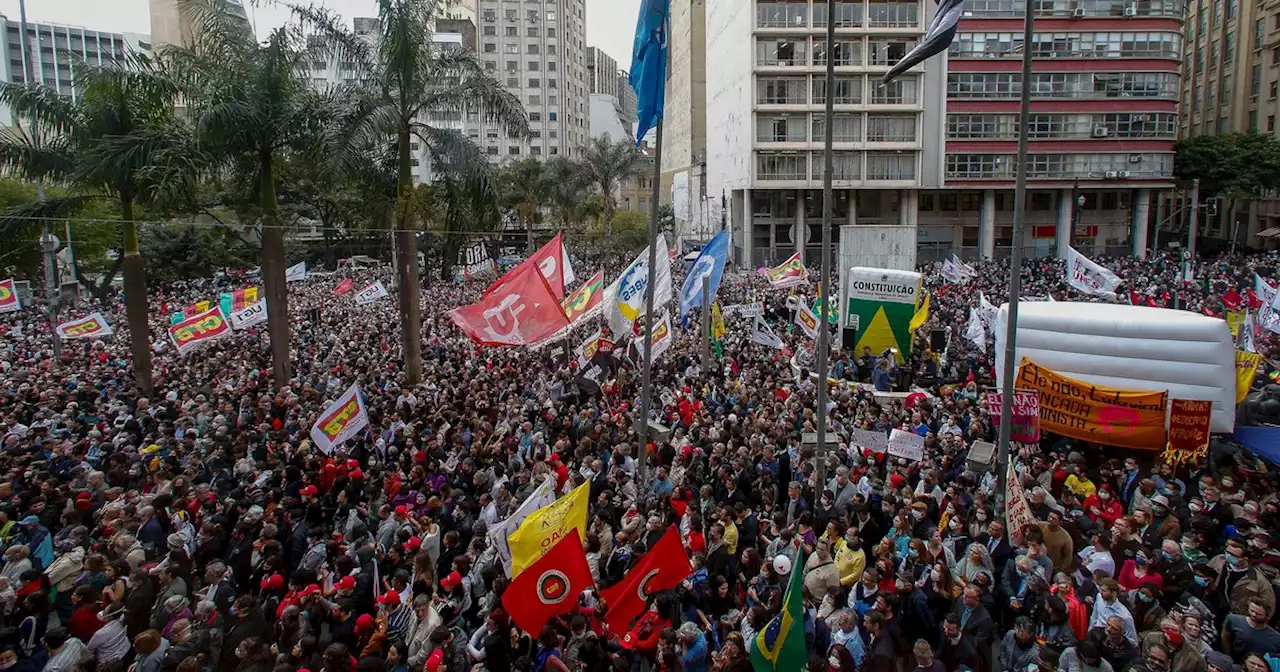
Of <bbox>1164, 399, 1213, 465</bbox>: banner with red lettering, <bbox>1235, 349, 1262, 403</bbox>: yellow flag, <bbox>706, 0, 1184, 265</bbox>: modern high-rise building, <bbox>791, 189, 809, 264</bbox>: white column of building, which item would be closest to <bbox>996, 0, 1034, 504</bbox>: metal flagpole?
<bbox>1164, 399, 1213, 465</bbox>: banner with red lettering

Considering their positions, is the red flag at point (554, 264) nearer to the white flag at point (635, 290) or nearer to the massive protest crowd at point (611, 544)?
the white flag at point (635, 290)

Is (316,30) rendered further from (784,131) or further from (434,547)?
(784,131)

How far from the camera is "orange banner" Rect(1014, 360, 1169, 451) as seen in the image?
12.5 m

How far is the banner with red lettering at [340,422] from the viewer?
12.6 metres

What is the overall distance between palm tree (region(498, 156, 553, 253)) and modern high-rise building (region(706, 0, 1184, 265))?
14027 mm

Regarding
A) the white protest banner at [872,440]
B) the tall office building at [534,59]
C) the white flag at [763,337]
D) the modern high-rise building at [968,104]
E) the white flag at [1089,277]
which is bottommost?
the white protest banner at [872,440]

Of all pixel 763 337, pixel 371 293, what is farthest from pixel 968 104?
pixel 371 293

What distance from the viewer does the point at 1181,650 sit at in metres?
6.13

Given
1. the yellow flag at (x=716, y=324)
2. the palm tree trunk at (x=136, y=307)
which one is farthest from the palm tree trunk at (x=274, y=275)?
the yellow flag at (x=716, y=324)

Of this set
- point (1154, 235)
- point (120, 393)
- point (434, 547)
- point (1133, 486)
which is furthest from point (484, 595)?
point (1154, 235)

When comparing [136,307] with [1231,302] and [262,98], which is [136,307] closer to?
[262,98]

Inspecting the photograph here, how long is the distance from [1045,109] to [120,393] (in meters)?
56.8

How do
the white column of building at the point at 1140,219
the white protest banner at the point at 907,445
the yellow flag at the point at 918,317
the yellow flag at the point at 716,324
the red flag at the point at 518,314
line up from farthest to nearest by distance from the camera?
the white column of building at the point at 1140,219
the yellow flag at the point at 918,317
the yellow flag at the point at 716,324
the red flag at the point at 518,314
the white protest banner at the point at 907,445

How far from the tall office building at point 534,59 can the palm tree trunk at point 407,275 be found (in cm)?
7957
